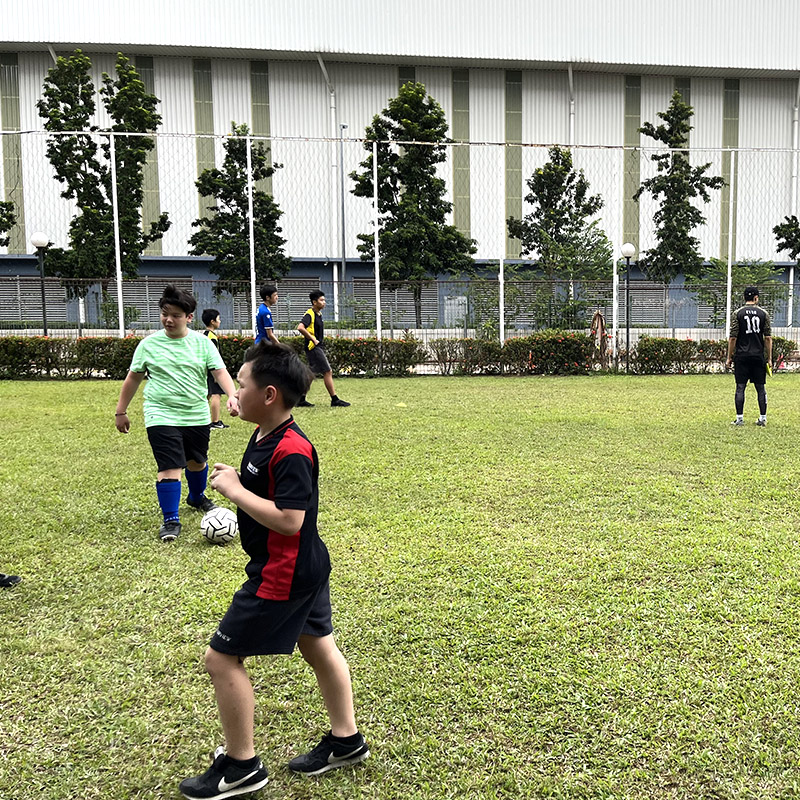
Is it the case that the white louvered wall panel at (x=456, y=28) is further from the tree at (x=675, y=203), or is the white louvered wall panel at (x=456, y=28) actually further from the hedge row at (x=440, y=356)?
the hedge row at (x=440, y=356)

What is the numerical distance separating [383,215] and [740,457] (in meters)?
20.7

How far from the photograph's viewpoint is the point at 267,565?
2.05m

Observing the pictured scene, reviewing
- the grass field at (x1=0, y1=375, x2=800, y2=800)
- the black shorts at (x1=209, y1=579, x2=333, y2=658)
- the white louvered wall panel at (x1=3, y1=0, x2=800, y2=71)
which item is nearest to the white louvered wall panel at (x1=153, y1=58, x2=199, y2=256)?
the white louvered wall panel at (x1=3, y1=0, x2=800, y2=71)

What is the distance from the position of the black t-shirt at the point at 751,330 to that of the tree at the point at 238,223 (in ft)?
65.1

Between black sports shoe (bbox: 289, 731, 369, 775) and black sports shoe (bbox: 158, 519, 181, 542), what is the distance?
2508 mm

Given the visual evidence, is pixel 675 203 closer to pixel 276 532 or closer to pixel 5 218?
pixel 5 218

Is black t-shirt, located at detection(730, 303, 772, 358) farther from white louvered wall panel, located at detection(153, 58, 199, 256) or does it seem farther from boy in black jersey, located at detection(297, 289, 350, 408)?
white louvered wall panel, located at detection(153, 58, 199, 256)

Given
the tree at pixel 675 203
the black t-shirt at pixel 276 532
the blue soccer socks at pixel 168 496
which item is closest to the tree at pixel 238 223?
the tree at pixel 675 203

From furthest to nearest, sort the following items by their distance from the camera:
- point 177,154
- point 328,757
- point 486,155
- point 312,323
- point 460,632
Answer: point 486,155, point 177,154, point 312,323, point 460,632, point 328,757

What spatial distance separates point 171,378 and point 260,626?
9.88 feet

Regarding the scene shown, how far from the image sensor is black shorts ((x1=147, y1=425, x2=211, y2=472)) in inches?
183

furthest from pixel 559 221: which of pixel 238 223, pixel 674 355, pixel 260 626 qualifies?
pixel 260 626

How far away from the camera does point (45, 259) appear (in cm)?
2464

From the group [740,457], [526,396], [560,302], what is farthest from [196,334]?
[560,302]
